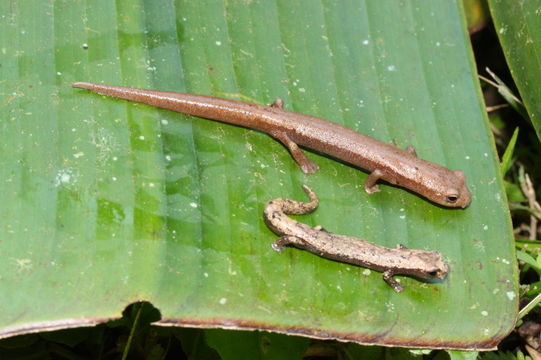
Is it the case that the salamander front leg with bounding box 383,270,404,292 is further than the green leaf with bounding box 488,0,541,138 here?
No

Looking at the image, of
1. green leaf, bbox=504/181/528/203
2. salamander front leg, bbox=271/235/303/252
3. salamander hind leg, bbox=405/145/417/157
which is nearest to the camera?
salamander front leg, bbox=271/235/303/252

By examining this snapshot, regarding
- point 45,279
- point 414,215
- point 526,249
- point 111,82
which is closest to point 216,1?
point 111,82

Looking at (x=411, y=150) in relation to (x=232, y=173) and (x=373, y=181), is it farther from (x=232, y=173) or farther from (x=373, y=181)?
(x=232, y=173)

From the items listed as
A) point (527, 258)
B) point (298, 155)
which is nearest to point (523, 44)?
point (527, 258)

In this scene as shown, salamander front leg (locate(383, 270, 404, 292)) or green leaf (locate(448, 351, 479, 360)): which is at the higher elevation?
salamander front leg (locate(383, 270, 404, 292))

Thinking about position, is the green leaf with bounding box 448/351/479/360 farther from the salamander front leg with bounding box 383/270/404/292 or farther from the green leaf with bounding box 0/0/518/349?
the salamander front leg with bounding box 383/270/404/292

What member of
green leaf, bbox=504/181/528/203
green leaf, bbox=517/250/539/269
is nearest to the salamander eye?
green leaf, bbox=517/250/539/269

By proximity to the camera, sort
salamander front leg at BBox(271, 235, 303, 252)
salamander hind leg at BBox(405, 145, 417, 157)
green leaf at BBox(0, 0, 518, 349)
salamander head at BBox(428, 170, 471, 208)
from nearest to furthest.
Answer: green leaf at BBox(0, 0, 518, 349) → salamander front leg at BBox(271, 235, 303, 252) → salamander head at BBox(428, 170, 471, 208) → salamander hind leg at BBox(405, 145, 417, 157)
